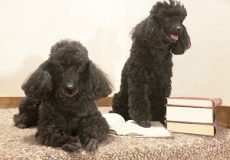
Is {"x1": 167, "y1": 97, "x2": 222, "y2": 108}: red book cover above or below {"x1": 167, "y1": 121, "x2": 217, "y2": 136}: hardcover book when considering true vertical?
above

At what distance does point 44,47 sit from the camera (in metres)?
1.96

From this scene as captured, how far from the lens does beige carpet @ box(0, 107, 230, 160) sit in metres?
1.01

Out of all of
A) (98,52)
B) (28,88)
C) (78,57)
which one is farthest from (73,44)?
(98,52)

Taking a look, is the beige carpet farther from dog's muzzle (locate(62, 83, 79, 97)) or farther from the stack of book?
dog's muzzle (locate(62, 83, 79, 97))

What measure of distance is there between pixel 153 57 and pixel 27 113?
2.00 feet

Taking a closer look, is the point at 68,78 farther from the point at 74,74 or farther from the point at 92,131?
the point at 92,131

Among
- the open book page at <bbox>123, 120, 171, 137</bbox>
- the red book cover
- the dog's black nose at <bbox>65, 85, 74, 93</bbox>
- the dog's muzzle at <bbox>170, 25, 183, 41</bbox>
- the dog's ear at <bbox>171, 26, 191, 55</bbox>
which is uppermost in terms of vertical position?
the dog's muzzle at <bbox>170, 25, 183, 41</bbox>

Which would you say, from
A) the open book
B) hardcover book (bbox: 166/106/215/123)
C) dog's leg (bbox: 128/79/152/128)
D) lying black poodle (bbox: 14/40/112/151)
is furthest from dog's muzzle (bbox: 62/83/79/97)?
hardcover book (bbox: 166/106/215/123)

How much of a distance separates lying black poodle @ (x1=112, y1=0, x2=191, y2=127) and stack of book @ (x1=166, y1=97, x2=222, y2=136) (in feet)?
0.31

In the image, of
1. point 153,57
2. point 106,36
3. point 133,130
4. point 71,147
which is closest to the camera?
point 71,147

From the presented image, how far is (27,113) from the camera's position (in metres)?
1.38

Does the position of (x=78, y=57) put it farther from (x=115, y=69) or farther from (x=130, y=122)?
(x=115, y=69)

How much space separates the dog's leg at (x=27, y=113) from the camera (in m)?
1.37

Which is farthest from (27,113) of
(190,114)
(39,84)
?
(190,114)
